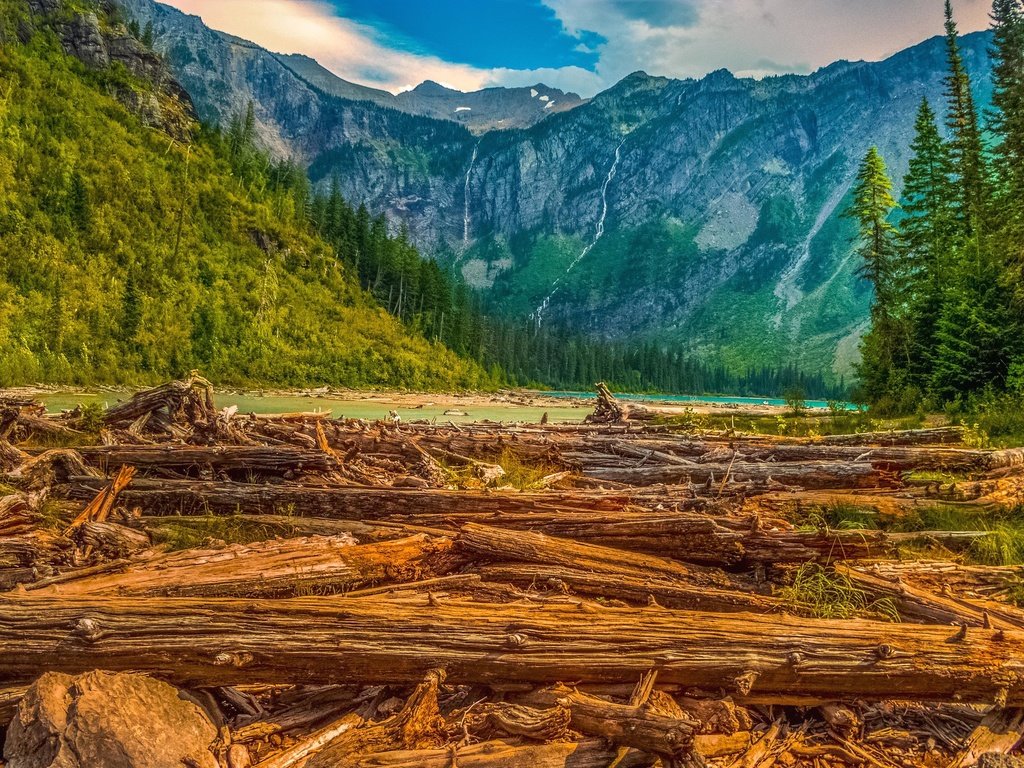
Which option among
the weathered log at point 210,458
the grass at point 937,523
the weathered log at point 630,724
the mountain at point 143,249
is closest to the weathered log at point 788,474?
the grass at point 937,523

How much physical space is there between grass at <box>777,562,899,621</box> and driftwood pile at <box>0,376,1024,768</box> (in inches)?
1.2

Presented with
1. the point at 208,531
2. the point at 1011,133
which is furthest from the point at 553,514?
the point at 1011,133

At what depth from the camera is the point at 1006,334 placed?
2159 centimetres

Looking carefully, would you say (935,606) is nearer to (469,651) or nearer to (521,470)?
(469,651)

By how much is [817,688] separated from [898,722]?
70 centimetres

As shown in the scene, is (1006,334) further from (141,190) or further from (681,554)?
(141,190)

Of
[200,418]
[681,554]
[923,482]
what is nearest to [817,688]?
[681,554]

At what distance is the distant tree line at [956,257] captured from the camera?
22219 mm

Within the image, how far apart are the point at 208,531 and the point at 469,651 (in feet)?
15.3

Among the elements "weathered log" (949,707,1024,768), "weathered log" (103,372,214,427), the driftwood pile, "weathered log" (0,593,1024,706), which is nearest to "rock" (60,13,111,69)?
"weathered log" (103,372,214,427)

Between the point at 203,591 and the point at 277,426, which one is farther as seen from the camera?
the point at 277,426

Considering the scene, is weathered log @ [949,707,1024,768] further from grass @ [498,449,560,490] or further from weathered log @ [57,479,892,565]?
grass @ [498,449,560,490]

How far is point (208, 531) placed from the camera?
692cm

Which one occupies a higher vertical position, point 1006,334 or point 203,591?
point 1006,334
